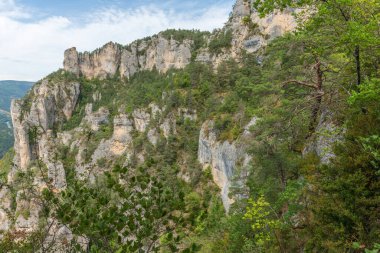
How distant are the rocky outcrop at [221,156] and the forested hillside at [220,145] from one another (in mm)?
294

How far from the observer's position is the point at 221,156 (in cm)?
3975

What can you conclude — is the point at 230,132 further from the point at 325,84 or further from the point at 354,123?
the point at 354,123

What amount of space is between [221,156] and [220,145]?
1685 millimetres

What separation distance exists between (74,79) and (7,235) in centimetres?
11763

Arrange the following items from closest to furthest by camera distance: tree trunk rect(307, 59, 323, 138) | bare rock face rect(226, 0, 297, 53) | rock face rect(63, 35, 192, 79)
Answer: tree trunk rect(307, 59, 323, 138) < bare rock face rect(226, 0, 297, 53) < rock face rect(63, 35, 192, 79)

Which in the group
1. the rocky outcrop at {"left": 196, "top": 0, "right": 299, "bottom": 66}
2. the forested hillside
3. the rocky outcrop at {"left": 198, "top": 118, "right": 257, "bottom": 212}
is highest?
the rocky outcrop at {"left": 196, "top": 0, "right": 299, "bottom": 66}

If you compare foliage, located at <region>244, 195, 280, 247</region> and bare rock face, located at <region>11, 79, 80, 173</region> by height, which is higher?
bare rock face, located at <region>11, 79, 80, 173</region>

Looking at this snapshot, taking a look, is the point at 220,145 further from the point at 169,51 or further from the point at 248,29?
the point at 169,51

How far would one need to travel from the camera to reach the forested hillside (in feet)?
20.5

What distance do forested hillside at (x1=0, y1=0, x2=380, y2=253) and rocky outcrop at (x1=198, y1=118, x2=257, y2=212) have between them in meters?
0.29

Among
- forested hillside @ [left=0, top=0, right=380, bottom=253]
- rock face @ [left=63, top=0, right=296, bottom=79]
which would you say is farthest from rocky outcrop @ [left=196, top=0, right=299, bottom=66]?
forested hillside @ [left=0, top=0, right=380, bottom=253]

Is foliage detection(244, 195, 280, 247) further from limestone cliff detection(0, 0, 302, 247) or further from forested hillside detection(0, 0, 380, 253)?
limestone cliff detection(0, 0, 302, 247)

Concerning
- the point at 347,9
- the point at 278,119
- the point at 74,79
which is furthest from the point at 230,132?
the point at 74,79

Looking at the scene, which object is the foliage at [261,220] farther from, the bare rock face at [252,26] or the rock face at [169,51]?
the bare rock face at [252,26]
